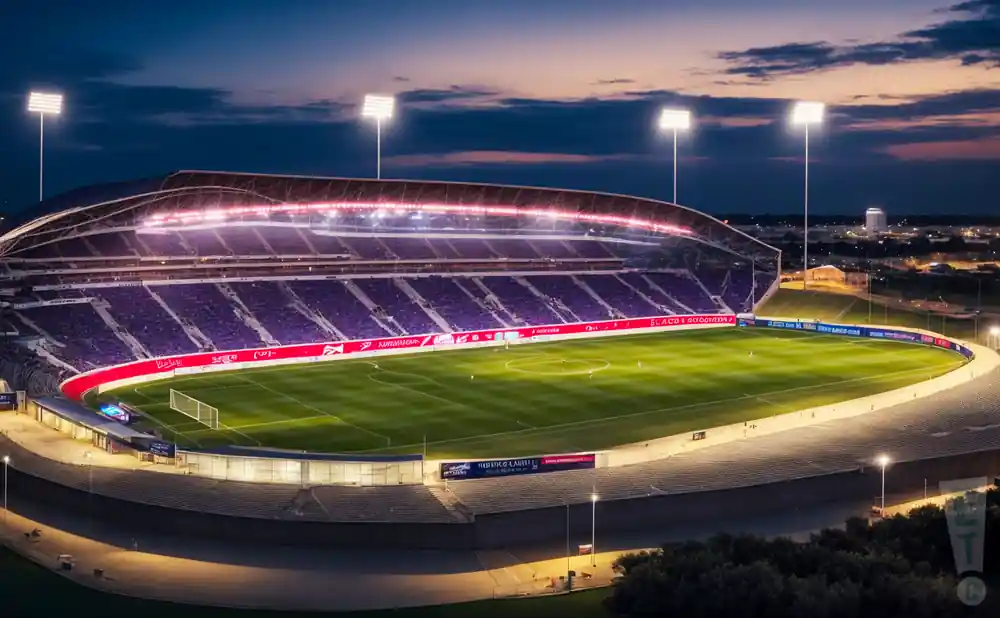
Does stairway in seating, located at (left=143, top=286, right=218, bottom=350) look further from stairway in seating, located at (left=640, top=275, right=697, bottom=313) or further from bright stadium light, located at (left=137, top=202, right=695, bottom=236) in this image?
stairway in seating, located at (left=640, top=275, right=697, bottom=313)

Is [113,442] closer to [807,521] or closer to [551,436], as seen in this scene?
[551,436]

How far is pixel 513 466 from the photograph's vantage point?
33.3m

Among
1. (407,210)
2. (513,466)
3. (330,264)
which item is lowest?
(513,466)

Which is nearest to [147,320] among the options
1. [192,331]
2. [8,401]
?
[192,331]

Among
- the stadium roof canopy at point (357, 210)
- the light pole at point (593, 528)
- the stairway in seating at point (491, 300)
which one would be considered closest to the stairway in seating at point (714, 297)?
the stadium roof canopy at point (357, 210)

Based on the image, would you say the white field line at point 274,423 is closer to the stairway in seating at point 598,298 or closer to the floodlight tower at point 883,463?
the floodlight tower at point 883,463

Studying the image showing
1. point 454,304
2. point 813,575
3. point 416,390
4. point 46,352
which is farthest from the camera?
point 454,304

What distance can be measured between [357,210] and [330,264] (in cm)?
445

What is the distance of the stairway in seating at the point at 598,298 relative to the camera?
78.3m

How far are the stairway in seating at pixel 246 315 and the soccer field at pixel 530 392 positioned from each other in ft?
13.0

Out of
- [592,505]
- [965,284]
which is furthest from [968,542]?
[965,284]

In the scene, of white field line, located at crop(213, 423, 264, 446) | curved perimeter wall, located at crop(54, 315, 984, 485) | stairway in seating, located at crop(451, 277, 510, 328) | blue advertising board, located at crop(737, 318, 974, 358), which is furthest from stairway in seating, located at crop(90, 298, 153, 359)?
blue advertising board, located at crop(737, 318, 974, 358)

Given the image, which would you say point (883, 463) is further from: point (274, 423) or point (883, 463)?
point (274, 423)

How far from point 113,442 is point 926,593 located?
89.2ft
